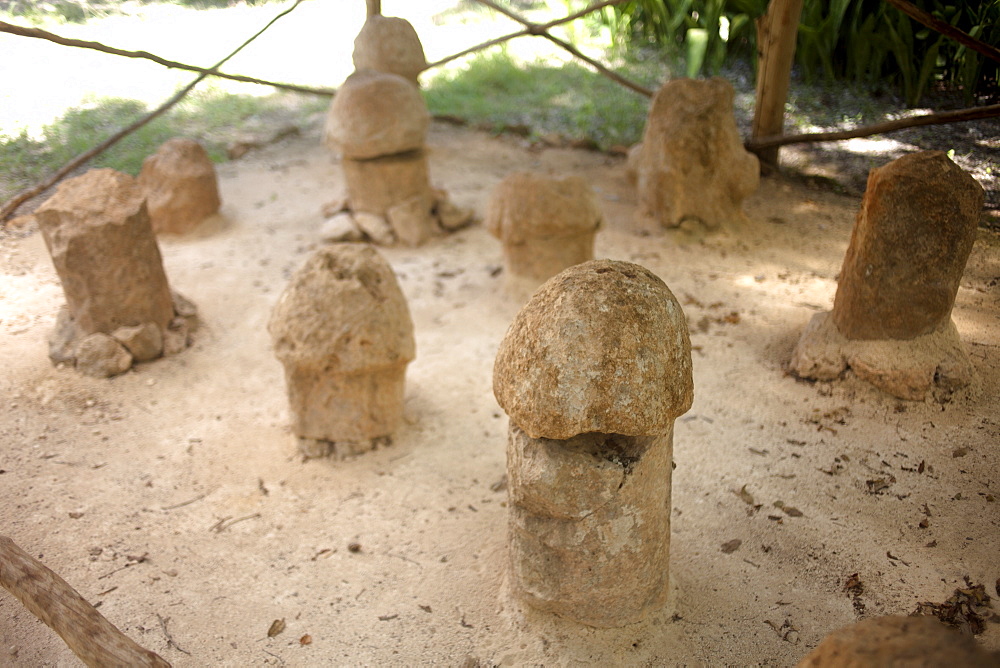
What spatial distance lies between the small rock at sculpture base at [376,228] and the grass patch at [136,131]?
6.89 ft

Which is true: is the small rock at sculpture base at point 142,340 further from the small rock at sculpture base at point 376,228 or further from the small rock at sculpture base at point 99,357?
the small rock at sculpture base at point 376,228

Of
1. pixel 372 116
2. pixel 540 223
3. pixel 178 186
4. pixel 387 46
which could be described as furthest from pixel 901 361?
pixel 178 186

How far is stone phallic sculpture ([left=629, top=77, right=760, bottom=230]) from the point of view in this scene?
220 inches

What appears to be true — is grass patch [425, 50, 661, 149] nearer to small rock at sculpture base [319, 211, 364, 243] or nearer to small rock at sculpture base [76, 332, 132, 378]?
small rock at sculpture base [319, 211, 364, 243]

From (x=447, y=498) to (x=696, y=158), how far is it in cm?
345

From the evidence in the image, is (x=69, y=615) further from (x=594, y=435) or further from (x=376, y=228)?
(x=376, y=228)

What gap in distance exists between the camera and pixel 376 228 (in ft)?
20.5

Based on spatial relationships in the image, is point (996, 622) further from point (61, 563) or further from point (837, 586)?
point (61, 563)

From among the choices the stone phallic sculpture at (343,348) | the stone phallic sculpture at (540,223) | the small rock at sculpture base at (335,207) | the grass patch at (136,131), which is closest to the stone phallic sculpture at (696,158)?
the stone phallic sculpture at (540,223)

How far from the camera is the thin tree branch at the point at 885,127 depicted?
4.11 meters

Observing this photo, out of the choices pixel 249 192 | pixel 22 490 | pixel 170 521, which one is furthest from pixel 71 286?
pixel 249 192

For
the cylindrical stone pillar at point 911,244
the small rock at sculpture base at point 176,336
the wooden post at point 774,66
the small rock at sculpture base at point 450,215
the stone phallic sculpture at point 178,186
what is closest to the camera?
the cylindrical stone pillar at point 911,244

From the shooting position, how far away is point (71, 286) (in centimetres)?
448

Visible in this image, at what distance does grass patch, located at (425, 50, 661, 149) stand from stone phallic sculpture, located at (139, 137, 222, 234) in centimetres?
301
